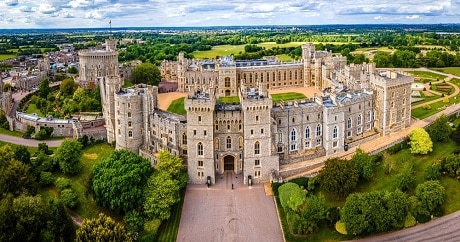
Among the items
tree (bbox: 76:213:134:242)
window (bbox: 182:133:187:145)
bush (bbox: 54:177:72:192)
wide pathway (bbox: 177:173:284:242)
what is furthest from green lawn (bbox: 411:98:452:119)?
bush (bbox: 54:177:72:192)

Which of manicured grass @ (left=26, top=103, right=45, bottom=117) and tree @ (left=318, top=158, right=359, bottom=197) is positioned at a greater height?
manicured grass @ (left=26, top=103, right=45, bottom=117)

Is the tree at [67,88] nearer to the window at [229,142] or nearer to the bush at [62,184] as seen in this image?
the bush at [62,184]

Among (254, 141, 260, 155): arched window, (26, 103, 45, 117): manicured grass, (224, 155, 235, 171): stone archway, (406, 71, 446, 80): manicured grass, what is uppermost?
(406, 71, 446, 80): manicured grass

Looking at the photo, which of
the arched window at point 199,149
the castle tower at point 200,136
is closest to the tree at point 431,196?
the castle tower at point 200,136

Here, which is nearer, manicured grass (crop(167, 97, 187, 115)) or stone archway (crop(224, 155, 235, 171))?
stone archway (crop(224, 155, 235, 171))

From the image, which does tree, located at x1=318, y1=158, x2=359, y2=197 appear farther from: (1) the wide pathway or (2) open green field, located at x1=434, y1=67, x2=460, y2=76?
(2) open green field, located at x1=434, y1=67, x2=460, y2=76

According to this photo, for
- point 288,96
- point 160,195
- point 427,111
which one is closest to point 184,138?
point 160,195
